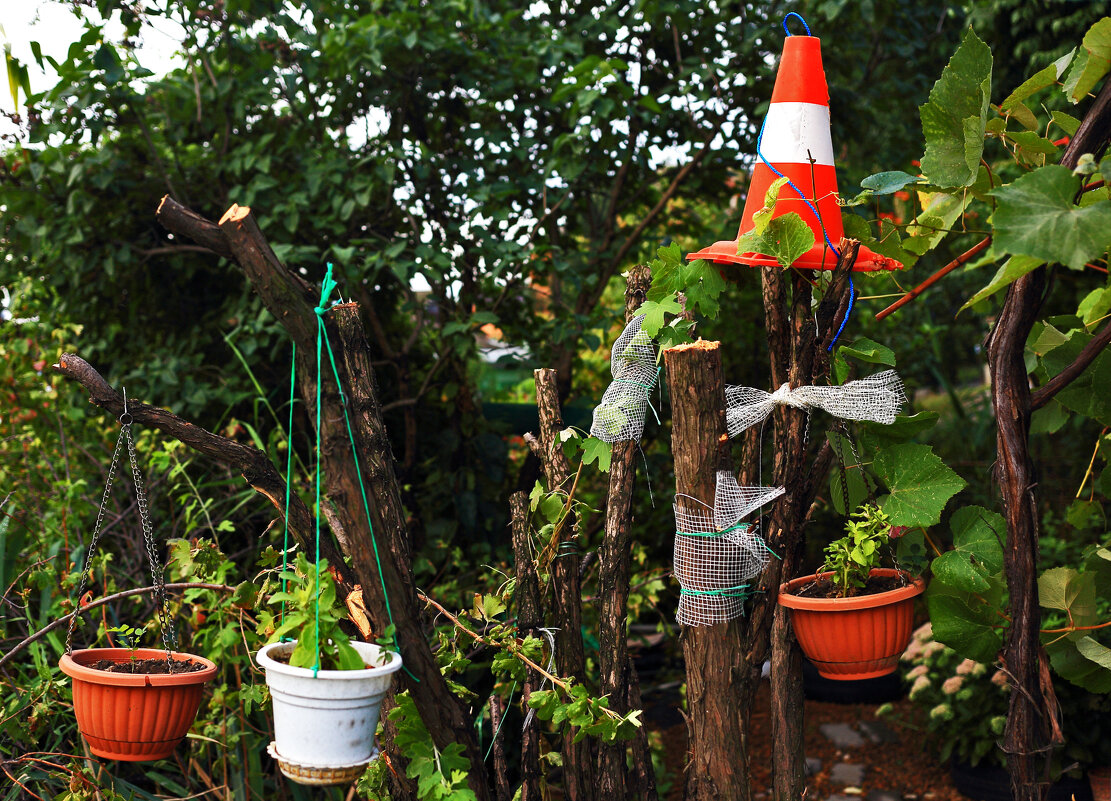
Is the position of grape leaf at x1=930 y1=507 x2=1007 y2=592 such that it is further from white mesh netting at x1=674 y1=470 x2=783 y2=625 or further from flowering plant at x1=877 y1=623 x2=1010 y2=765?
flowering plant at x1=877 y1=623 x2=1010 y2=765

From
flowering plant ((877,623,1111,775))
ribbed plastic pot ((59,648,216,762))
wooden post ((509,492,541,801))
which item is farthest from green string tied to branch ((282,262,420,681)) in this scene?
flowering plant ((877,623,1111,775))

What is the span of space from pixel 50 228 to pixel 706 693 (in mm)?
3276

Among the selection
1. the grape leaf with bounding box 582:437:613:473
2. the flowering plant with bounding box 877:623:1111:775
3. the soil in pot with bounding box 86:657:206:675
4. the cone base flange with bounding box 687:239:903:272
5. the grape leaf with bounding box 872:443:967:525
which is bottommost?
the flowering plant with bounding box 877:623:1111:775

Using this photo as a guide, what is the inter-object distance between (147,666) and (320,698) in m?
0.84

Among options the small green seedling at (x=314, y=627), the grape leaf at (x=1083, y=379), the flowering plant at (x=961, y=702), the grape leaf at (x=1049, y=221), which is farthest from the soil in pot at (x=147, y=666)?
the flowering plant at (x=961, y=702)

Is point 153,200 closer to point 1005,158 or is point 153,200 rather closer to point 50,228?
→ point 50,228

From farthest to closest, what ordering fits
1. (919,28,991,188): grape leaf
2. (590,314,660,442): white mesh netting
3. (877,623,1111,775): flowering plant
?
(877,623,1111,775): flowering plant
(590,314,660,442): white mesh netting
(919,28,991,188): grape leaf

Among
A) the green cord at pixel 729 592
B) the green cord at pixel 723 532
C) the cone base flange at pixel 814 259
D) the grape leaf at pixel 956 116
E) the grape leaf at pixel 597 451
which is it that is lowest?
the green cord at pixel 729 592

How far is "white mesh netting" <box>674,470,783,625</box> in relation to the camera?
1.71 meters

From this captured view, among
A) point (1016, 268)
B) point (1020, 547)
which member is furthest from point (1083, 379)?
point (1016, 268)

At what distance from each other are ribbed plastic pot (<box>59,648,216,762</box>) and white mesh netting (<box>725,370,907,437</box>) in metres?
1.23

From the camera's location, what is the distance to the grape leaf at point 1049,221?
1.27 meters

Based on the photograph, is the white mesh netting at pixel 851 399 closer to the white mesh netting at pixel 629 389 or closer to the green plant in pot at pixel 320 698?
the white mesh netting at pixel 629 389

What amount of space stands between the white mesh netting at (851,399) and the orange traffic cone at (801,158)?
242 mm
